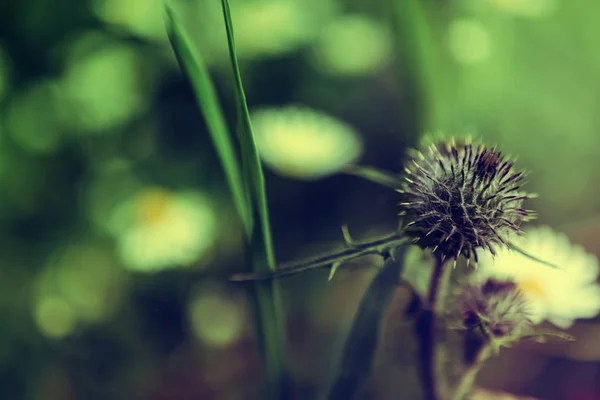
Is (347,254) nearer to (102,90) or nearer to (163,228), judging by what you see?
(163,228)

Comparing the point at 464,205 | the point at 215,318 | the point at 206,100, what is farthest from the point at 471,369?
the point at 215,318

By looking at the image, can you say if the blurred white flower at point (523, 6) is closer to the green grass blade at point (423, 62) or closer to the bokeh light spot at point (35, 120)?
the green grass blade at point (423, 62)

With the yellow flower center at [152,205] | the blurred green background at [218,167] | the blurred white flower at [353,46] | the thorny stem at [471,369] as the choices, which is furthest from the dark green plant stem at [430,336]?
the blurred white flower at [353,46]

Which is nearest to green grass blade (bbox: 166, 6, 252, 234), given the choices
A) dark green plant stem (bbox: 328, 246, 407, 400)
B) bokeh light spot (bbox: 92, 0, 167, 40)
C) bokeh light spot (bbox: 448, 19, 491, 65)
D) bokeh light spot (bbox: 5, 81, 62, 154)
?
dark green plant stem (bbox: 328, 246, 407, 400)

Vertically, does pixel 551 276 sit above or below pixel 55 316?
below

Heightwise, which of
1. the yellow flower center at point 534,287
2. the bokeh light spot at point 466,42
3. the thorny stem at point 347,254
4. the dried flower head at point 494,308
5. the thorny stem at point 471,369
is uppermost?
the bokeh light spot at point 466,42
